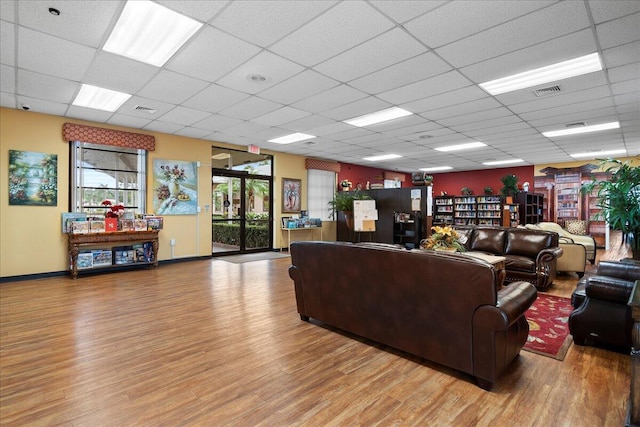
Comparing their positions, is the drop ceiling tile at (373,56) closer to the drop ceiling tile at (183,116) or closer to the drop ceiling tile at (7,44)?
the drop ceiling tile at (183,116)

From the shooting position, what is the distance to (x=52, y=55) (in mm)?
3469

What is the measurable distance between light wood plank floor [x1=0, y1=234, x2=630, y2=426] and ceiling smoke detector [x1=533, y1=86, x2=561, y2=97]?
11.0 feet

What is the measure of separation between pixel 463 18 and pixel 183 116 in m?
4.74

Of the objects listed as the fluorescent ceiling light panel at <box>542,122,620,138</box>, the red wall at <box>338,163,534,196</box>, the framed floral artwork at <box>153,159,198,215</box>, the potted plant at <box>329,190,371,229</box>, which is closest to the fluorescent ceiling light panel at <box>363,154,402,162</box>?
the red wall at <box>338,163,534,196</box>

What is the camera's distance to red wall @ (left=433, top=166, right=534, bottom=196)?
39.1 feet

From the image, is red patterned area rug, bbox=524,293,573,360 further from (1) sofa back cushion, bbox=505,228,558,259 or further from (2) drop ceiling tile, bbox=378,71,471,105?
(2) drop ceiling tile, bbox=378,71,471,105

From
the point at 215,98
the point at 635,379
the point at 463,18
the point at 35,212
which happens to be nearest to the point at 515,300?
the point at 635,379

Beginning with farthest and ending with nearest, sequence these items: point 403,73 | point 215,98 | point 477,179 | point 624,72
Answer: point 477,179 → point 215,98 → point 403,73 → point 624,72

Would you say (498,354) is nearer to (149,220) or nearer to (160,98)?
(160,98)

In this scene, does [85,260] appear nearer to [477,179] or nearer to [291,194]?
[291,194]

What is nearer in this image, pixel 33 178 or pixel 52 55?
Answer: pixel 52 55

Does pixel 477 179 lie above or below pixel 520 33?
below

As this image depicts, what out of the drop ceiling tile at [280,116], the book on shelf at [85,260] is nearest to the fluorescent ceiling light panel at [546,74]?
the drop ceiling tile at [280,116]

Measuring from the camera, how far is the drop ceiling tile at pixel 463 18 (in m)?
2.59
